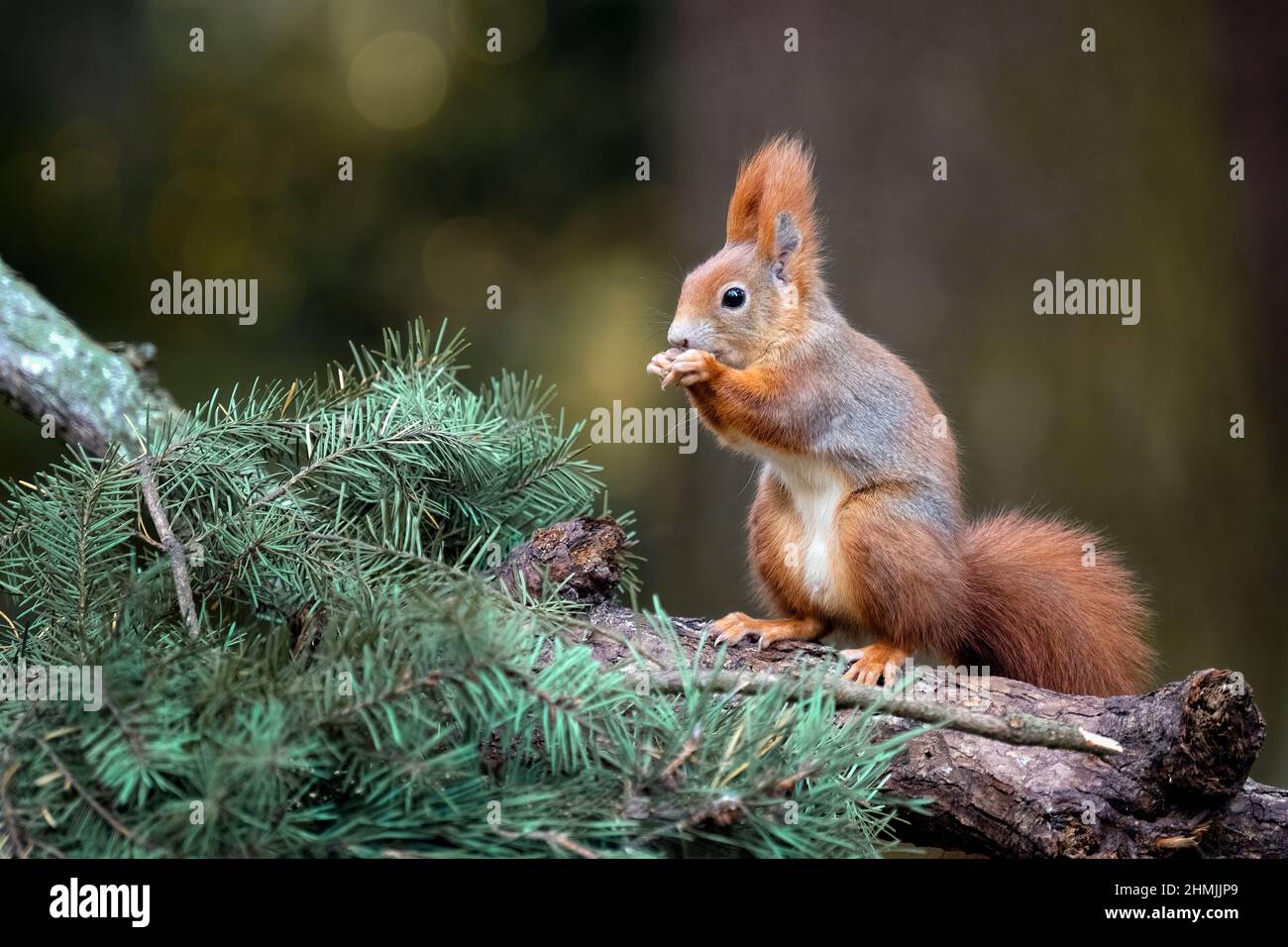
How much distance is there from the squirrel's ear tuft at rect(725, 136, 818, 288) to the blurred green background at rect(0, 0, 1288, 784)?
26 cm

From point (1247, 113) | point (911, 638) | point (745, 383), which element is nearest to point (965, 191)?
point (1247, 113)

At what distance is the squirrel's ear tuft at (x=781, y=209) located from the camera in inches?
55.3

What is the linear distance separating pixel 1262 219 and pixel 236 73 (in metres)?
2.12

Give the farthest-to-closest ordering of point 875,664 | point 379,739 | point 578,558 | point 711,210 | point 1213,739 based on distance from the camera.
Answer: point 711,210, point 875,664, point 578,558, point 1213,739, point 379,739

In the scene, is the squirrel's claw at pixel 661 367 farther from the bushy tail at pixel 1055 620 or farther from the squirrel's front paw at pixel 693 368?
the bushy tail at pixel 1055 620

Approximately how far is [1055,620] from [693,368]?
0.48m

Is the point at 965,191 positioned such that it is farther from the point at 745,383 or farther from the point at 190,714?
the point at 190,714

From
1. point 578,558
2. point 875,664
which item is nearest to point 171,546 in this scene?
point 578,558

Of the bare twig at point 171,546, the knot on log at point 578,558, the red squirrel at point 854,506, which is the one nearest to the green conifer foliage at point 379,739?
the bare twig at point 171,546

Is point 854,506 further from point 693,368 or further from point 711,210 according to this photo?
point 711,210

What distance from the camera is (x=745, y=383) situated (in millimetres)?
1322

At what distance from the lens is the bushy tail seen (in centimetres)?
129

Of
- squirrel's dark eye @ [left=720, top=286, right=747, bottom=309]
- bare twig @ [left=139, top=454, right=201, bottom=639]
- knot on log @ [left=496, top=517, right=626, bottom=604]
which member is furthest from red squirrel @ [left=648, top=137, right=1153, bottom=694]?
bare twig @ [left=139, top=454, right=201, bottom=639]

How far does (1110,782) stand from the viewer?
908 millimetres
